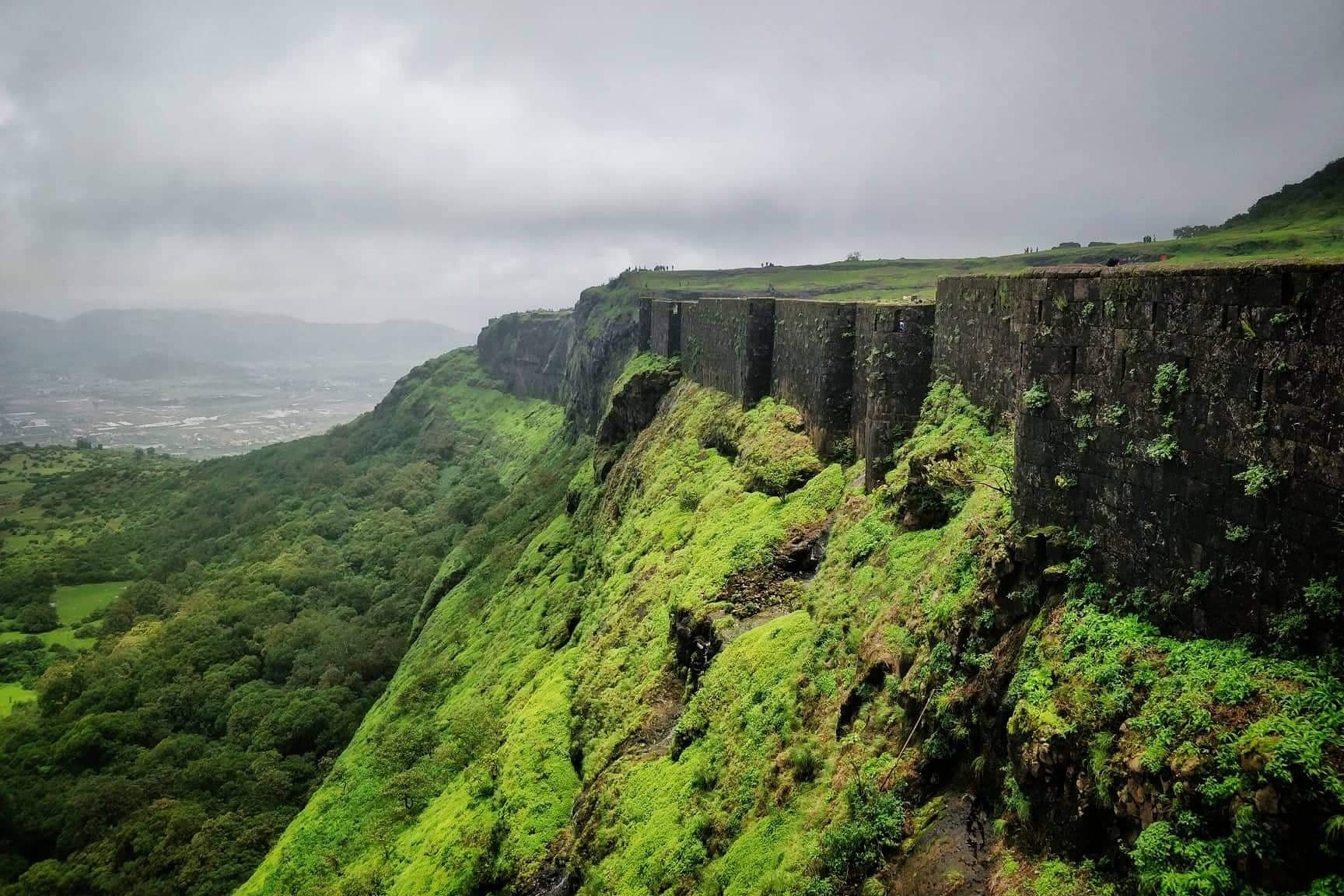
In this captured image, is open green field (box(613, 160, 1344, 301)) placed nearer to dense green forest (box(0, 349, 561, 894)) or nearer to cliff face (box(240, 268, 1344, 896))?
cliff face (box(240, 268, 1344, 896))

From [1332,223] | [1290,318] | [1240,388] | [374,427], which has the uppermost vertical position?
[1332,223]

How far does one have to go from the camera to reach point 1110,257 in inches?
765

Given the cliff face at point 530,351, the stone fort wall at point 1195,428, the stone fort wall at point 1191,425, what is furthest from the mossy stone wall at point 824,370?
the cliff face at point 530,351

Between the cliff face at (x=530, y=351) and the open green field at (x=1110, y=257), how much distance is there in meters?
23.1

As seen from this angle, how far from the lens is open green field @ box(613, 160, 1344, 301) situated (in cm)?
2972

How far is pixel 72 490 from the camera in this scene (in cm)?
16488

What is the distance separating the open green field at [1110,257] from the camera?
29.7 m

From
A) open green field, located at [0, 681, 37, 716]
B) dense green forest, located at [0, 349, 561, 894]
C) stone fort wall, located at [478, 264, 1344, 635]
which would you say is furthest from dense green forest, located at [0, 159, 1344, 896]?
open green field, located at [0, 681, 37, 716]

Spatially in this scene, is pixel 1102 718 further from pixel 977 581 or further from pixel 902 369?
pixel 902 369

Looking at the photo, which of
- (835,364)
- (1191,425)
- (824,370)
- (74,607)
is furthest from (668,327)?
(74,607)

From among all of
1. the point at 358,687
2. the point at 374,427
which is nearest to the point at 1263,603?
the point at 358,687

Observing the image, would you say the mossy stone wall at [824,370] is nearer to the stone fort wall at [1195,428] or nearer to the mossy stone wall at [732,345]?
the mossy stone wall at [732,345]

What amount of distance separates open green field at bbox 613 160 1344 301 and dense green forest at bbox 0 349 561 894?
35.7 m

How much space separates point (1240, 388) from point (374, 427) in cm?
17265
